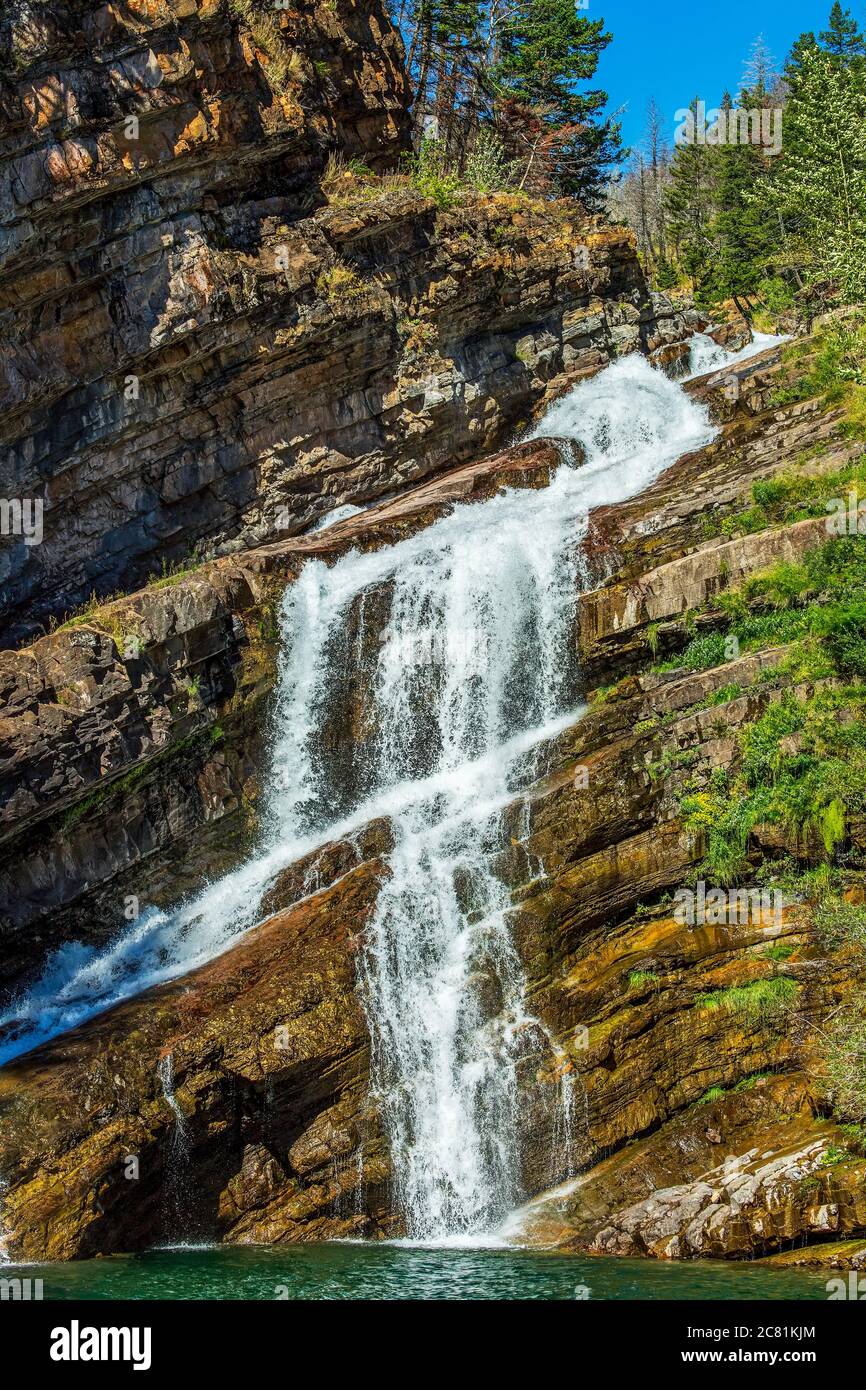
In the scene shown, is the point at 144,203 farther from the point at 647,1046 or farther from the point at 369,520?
the point at 647,1046

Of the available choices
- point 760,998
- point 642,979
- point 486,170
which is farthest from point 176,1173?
point 486,170

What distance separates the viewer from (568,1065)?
16.8m

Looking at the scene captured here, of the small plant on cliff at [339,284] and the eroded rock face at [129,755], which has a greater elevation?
the small plant on cliff at [339,284]

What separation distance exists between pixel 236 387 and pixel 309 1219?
18.9 metres

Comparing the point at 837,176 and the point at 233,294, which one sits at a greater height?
the point at 837,176

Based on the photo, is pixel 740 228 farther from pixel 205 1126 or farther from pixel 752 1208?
pixel 752 1208

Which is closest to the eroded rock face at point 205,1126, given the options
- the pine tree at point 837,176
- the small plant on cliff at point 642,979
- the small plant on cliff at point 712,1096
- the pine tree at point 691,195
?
the small plant on cliff at point 642,979

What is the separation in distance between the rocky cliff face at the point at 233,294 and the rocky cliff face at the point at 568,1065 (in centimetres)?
1207

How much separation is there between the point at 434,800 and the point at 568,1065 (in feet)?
18.3

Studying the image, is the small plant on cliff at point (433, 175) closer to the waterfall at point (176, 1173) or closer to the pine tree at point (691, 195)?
the pine tree at point (691, 195)

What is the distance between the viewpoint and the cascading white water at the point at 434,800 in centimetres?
1708

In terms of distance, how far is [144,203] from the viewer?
2591 centimetres

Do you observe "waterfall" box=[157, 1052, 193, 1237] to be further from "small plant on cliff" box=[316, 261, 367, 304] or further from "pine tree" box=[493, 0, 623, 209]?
"pine tree" box=[493, 0, 623, 209]
